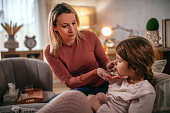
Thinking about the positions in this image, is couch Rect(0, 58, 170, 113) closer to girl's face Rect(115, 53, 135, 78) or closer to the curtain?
girl's face Rect(115, 53, 135, 78)

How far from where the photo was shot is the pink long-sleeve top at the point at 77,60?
1.25 metres

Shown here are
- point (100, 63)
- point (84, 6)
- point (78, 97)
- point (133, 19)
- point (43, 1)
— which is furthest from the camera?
point (84, 6)

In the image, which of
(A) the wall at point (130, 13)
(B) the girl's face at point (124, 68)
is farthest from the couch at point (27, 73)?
(A) the wall at point (130, 13)

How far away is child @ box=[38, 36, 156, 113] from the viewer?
0.74m

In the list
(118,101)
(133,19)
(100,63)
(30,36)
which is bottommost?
(118,101)

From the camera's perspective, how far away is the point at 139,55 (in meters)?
0.88

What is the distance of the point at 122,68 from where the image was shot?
938mm

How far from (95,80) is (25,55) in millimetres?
2405

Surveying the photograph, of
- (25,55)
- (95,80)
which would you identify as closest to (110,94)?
(95,80)

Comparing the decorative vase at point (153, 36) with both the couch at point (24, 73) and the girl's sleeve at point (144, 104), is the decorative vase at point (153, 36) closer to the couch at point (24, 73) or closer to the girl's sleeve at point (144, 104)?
the girl's sleeve at point (144, 104)

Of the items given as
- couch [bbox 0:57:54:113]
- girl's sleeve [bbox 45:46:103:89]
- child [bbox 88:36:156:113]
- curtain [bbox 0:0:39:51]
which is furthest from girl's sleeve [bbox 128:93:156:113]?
curtain [bbox 0:0:39:51]

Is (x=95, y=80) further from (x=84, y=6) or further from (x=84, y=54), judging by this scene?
(x=84, y=6)

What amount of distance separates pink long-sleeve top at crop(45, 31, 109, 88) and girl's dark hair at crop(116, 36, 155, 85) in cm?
37

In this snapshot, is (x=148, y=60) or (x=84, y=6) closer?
(x=148, y=60)
